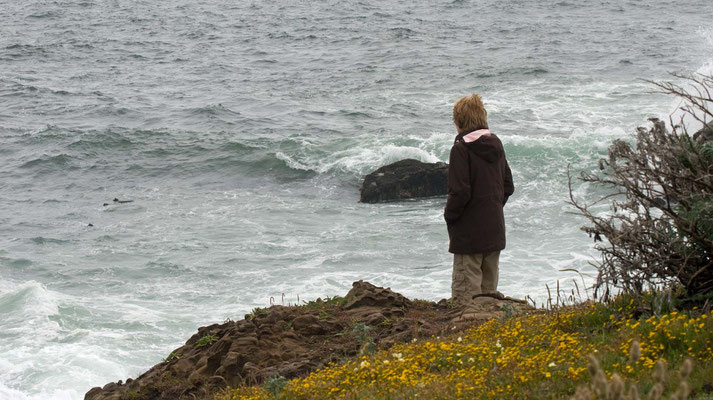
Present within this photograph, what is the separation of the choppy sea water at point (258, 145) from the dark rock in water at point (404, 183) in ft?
1.88

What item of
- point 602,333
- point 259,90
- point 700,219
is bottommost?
A: point 602,333

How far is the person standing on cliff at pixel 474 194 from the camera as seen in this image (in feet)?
22.9

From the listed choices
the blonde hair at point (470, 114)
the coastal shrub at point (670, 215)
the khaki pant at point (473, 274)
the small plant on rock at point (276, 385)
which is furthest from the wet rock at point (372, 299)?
the coastal shrub at point (670, 215)

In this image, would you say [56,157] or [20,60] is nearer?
[56,157]

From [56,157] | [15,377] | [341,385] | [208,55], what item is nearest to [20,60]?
[208,55]

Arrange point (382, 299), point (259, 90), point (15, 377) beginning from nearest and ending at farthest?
point (382, 299)
point (15, 377)
point (259, 90)

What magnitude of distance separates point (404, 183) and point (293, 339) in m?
10.3

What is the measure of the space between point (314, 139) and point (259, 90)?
22.8 feet

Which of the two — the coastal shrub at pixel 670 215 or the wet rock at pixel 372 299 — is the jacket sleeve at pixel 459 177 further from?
the coastal shrub at pixel 670 215

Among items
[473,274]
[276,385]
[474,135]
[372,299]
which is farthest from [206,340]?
[474,135]

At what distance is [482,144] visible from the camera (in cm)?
696

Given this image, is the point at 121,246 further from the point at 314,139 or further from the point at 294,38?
the point at 294,38

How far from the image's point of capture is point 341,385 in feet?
17.1

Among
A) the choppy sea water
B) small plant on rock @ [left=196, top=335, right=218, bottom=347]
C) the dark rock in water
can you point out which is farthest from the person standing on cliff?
the dark rock in water
